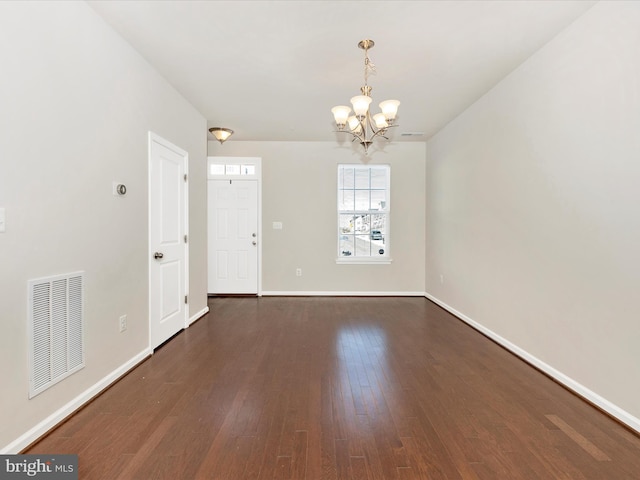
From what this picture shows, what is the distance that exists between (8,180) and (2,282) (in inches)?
20.0

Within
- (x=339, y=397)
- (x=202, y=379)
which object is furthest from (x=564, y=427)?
(x=202, y=379)

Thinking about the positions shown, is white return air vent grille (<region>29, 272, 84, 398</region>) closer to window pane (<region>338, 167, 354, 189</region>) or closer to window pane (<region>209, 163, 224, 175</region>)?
window pane (<region>209, 163, 224, 175</region>)

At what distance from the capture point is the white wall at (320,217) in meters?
5.57

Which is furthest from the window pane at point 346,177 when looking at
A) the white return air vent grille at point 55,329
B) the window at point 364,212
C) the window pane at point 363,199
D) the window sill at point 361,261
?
the white return air vent grille at point 55,329

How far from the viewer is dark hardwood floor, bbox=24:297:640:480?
62.6 inches

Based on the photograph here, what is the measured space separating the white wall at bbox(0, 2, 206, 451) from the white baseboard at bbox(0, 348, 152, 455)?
0.04 ft

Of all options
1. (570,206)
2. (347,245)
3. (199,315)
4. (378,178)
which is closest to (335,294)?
(347,245)

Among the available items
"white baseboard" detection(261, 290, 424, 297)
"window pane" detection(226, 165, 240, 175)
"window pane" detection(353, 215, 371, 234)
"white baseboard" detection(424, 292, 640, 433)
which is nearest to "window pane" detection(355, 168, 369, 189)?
"window pane" detection(353, 215, 371, 234)

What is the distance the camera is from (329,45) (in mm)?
2682

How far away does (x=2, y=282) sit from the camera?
1605 mm

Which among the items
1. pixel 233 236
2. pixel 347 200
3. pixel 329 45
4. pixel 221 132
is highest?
pixel 329 45

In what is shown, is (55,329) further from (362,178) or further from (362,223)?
(362,178)

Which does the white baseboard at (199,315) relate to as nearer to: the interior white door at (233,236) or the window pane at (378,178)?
the interior white door at (233,236)

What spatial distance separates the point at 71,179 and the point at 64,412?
1422 millimetres
